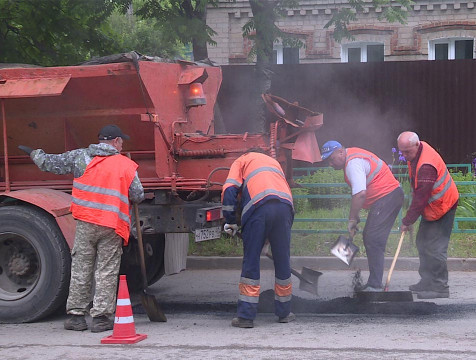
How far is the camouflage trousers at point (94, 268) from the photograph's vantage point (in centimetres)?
634

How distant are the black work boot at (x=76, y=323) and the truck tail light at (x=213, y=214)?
1.35m

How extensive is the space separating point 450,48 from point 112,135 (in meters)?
12.6

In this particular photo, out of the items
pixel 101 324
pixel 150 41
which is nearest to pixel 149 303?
pixel 101 324

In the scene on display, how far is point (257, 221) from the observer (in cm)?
639

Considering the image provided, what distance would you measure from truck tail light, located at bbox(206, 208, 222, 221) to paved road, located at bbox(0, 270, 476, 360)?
0.88 m

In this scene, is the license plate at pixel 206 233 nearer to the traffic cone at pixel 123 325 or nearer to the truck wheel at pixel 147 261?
the truck wheel at pixel 147 261

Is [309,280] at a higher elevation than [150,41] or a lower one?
lower

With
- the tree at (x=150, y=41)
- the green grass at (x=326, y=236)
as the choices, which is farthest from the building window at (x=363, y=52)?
the green grass at (x=326, y=236)

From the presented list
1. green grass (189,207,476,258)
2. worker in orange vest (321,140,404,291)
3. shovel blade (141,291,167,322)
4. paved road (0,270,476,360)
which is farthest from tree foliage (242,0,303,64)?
shovel blade (141,291,167,322)

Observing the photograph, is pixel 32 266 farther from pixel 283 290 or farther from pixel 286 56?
pixel 286 56

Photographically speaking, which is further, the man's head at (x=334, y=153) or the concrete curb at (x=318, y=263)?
the concrete curb at (x=318, y=263)

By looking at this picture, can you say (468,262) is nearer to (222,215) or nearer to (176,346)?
(222,215)

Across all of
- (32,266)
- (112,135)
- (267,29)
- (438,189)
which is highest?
(267,29)

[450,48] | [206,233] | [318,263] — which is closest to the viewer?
[206,233]
